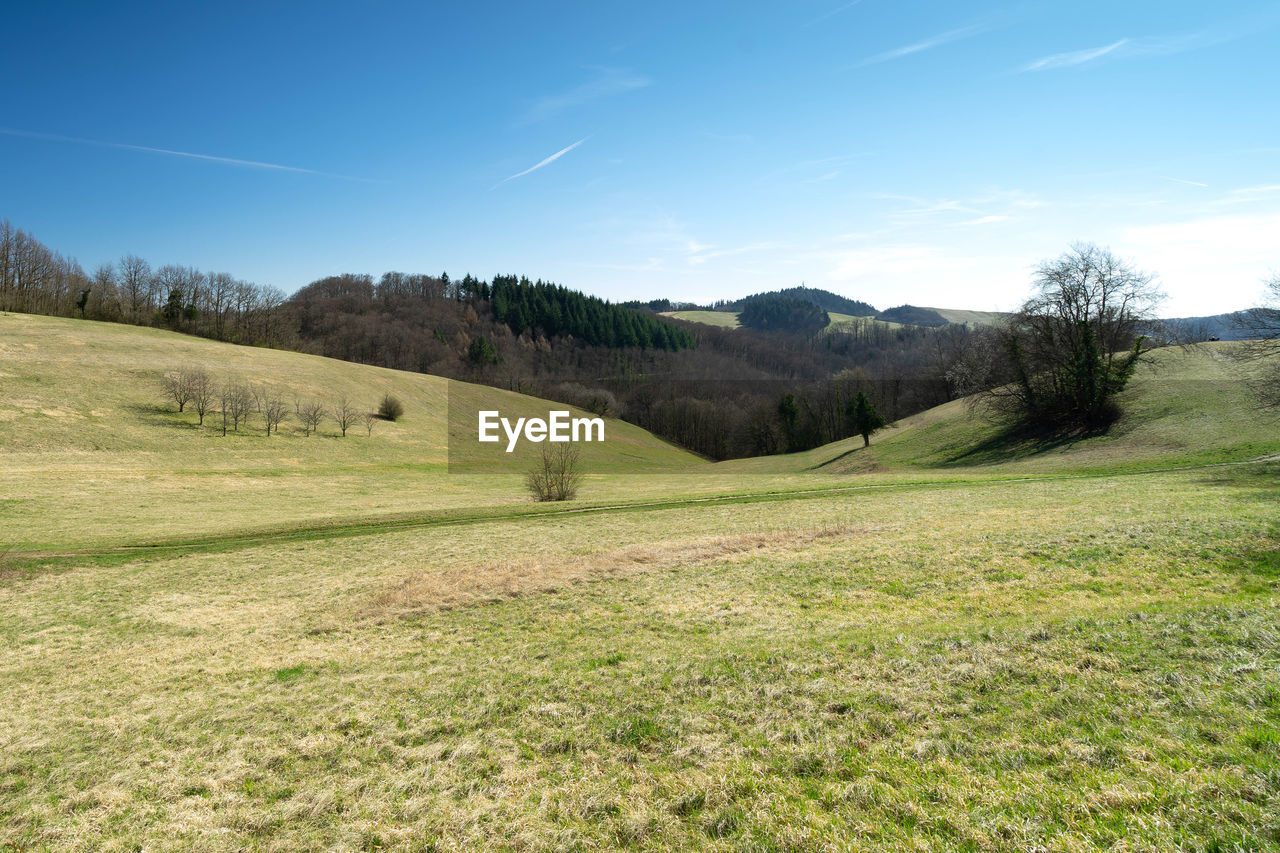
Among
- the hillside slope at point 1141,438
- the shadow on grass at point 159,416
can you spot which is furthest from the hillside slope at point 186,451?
the hillside slope at point 1141,438

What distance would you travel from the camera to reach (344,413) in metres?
62.0

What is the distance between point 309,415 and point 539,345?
4168 inches

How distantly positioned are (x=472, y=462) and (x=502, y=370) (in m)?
75.9

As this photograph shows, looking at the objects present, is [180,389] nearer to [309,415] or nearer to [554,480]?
[309,415]

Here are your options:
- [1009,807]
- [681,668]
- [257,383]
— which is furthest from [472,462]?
[1009,807]

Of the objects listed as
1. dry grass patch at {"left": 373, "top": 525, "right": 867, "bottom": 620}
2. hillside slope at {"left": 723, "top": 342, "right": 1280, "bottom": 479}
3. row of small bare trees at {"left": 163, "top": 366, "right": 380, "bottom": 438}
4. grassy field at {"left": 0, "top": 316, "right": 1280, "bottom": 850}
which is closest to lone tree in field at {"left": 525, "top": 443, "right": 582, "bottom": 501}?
grassy field at {"left": 0, "top": 316, "right": 1280, "bottom": 850}

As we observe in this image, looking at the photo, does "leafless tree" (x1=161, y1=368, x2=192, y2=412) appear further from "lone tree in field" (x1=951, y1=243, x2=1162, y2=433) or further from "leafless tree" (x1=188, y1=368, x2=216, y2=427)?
"lone tree in field" (x1=951, y1=243, x2=1162, y2=433)

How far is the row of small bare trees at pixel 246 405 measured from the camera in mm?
55125

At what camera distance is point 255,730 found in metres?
8.41

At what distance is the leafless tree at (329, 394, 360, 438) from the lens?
200 feet

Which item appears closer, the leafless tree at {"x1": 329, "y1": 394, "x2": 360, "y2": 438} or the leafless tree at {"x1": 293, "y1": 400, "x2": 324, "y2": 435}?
the leafless tree at {"x1": 293, "y1": 400, "x2": 324, "y2": 435}

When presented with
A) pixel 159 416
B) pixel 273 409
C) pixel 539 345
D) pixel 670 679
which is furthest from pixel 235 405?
pixel 539 345

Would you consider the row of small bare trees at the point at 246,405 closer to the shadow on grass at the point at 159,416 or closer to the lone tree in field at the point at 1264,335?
the shadow on grass at the point at 159,416

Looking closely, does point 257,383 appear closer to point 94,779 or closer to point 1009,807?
point 94,779
